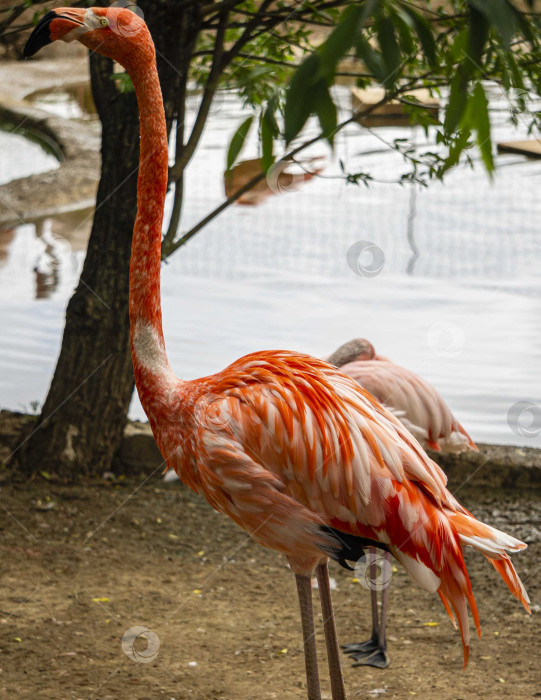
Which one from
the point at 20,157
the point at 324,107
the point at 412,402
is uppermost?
the point at 20,157

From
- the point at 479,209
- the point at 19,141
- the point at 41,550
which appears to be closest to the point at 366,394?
the point at 41,550

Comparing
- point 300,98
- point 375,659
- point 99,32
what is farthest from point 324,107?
point 375,659

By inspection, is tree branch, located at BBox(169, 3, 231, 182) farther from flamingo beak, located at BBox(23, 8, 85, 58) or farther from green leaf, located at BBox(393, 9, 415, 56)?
green leaf, located at BBox(393, 9, 415, 56)

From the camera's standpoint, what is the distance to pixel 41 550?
3.42m

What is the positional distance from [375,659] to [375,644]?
0.08 metres

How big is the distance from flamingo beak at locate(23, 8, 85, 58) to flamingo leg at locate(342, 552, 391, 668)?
5.92ft

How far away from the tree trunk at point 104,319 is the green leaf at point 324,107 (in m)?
2.93

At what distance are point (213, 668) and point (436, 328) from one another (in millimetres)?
3942

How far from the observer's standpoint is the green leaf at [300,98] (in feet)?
2.78

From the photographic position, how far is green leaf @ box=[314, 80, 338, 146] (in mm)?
840

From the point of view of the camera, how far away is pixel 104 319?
3883mm

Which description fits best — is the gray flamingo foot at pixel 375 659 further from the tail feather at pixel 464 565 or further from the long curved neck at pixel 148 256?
the long curved neck at pixel 148 256

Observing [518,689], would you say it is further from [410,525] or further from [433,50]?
[433,50]

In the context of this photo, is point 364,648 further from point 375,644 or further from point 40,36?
point 40,36
